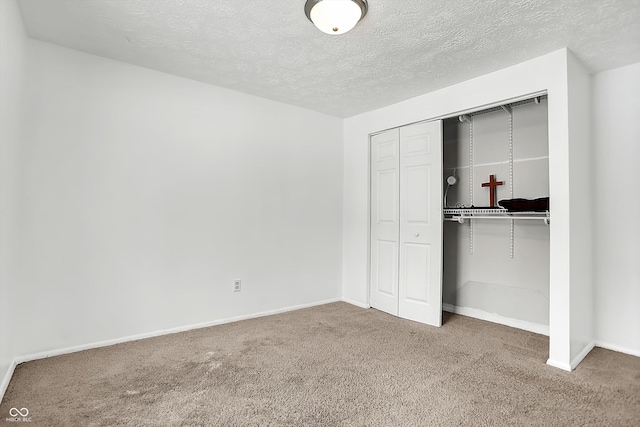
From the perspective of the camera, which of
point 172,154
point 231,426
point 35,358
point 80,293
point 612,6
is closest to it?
point 231,426

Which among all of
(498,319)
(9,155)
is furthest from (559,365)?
(9,155)

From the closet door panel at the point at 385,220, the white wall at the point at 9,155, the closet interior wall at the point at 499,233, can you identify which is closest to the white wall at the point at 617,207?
the closet interior wall at the point at 499,233

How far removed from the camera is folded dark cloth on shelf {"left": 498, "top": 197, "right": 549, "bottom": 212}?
8.90 ft

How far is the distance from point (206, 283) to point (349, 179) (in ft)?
7.26

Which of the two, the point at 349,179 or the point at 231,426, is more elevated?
the point at 349,179

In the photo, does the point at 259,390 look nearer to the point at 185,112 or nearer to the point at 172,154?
A: the point at 172,154

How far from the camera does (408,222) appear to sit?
144 inches

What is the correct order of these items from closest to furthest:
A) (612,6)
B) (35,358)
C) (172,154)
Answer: (612,6)
(35,358)
(172,154)

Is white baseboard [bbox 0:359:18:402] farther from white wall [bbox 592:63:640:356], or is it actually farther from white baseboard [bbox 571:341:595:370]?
white wall [bbox 592:63:640:356]

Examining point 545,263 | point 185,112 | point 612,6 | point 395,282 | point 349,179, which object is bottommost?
point 395,282

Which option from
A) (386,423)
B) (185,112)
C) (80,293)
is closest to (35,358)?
(80,293)

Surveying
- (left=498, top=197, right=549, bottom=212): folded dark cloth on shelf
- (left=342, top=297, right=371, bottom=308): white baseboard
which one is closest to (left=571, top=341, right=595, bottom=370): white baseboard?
(left=498, top=197, right=549, bottom=212): folded dark cloth on shelf

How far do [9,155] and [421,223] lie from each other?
11.4ft

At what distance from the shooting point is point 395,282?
3.79 meters
